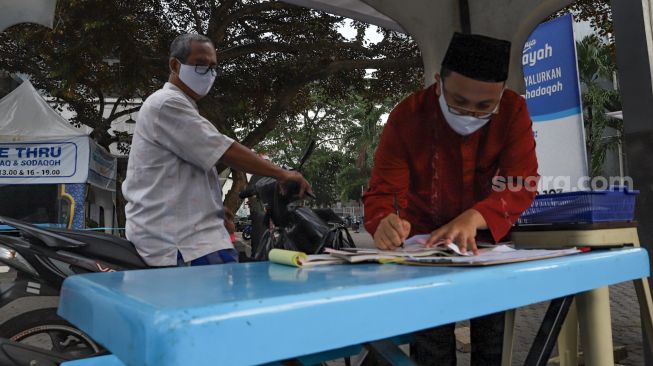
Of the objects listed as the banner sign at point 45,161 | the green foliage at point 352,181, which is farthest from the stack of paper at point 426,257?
the green foliage at point 352,181

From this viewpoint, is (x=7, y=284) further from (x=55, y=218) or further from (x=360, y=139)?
(x=360, y=139)

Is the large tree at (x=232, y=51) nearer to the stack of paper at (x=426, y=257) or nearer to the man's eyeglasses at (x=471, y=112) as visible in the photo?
the man's eyeglasses at (x=471, y=112)

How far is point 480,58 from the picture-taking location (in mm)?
1522

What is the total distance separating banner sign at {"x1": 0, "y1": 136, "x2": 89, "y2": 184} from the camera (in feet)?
27.9

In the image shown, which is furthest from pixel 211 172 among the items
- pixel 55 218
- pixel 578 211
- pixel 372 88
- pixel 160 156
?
pixel 55 218

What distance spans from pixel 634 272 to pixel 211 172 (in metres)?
1.49

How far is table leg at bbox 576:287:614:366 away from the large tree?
7122 millimetres

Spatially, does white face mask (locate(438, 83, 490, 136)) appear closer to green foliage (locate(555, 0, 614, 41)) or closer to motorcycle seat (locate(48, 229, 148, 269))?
motorcycle seat (locate(48, 229, 148, 269))

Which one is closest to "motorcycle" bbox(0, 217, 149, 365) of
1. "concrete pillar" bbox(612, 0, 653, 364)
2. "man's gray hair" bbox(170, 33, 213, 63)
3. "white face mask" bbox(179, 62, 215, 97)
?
"white face mask" bbox(179, 62, 215, 97)

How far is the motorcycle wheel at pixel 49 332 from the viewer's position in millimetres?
2217

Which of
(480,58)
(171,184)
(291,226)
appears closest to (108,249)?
(171,184)

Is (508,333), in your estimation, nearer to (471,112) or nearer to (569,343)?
(569,343)

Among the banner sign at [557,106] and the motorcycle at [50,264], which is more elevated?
the banner sign at [557,106]

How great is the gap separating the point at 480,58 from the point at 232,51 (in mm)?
7588
